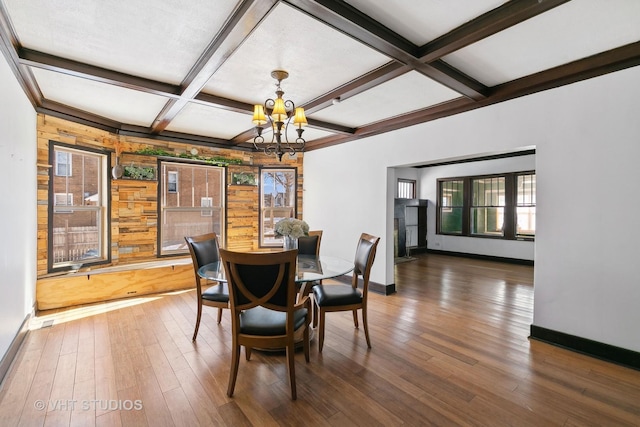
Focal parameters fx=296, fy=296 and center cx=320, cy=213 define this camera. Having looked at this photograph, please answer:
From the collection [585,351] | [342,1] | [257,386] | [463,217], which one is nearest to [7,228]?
[257,386]

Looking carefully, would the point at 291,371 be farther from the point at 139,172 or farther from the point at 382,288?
the point at 139,172

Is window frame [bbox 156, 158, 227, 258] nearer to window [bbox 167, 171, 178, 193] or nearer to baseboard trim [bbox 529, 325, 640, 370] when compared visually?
window [bbox 167, 171, 178, 193]

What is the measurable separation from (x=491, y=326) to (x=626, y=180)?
1867 mm

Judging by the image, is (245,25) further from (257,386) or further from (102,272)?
(102,272)

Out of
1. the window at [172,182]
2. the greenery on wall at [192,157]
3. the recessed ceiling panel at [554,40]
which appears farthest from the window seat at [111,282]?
the recessed ceiling panel at [554,40]

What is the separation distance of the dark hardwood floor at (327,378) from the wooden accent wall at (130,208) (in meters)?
0.53

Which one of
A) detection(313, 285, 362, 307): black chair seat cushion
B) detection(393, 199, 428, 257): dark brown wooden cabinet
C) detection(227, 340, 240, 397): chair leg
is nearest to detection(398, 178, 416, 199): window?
detection(393, 199, 428, 257): dark brown wooden cabinet

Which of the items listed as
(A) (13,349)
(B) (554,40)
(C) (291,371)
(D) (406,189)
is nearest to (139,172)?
(A) (13,349)

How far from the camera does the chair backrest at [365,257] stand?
9.27 feet

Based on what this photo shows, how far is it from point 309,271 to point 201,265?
1247mm

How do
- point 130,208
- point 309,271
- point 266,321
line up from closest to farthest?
point 266,321 < point 309,271 < point 130,208

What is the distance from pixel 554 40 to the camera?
224 cm

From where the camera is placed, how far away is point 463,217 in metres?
7.80

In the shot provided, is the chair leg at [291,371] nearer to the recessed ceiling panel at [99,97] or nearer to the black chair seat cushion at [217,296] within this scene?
the black chair seat cushion at [217,296]
